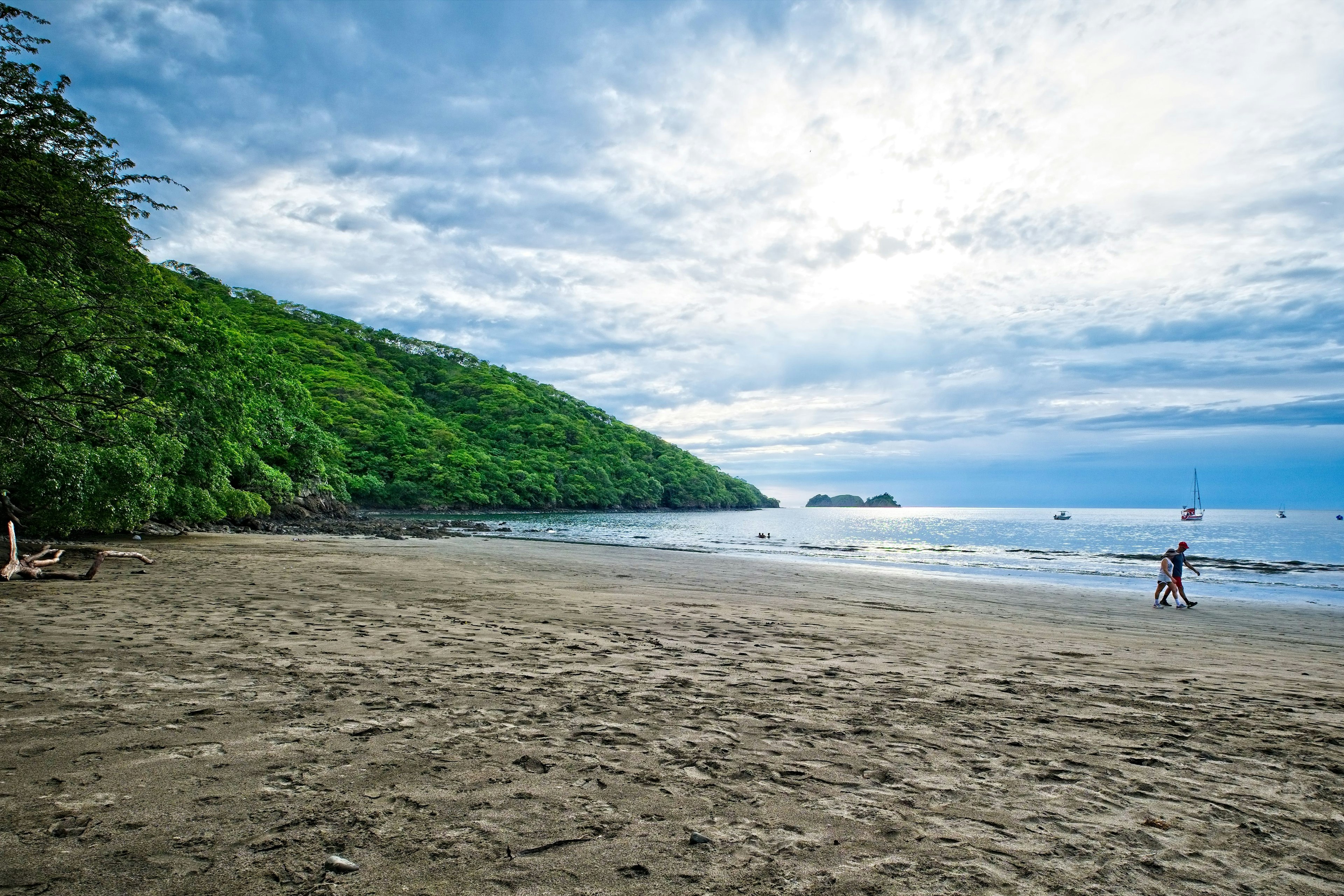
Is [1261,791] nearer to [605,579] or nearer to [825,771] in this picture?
[825,771]

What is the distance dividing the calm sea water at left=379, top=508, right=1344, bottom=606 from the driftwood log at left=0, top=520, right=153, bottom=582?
85.0ft

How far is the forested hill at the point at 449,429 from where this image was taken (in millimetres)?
82188

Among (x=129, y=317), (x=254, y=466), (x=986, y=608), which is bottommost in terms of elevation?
(x=986, y=608)

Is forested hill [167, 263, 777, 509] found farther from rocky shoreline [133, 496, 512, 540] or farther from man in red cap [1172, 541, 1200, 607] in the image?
man in red cap [1172, 541, 1200, 607]

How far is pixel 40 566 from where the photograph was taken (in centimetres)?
1186

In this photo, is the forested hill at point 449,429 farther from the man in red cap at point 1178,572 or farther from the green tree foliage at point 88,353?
the man in red cap at point 1178,572

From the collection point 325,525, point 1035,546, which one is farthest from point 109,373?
point 1035,546

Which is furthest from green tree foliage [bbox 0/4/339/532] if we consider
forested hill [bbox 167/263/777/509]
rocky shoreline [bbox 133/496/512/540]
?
forested hill [bbox 167/263/777/509]

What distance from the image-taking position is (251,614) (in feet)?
29.6

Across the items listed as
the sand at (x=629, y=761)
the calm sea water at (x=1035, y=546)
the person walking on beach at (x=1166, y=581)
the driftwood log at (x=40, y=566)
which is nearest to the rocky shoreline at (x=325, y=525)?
the calm sea water at (x=1035, y=546)

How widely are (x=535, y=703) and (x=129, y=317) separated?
1678cm

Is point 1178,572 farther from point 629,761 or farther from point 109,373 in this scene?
point 109,373

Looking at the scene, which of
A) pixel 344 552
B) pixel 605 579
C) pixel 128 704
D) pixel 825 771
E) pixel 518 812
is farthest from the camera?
pixel 344 552

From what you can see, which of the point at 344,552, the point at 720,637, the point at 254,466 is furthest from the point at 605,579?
the point at 254,466
